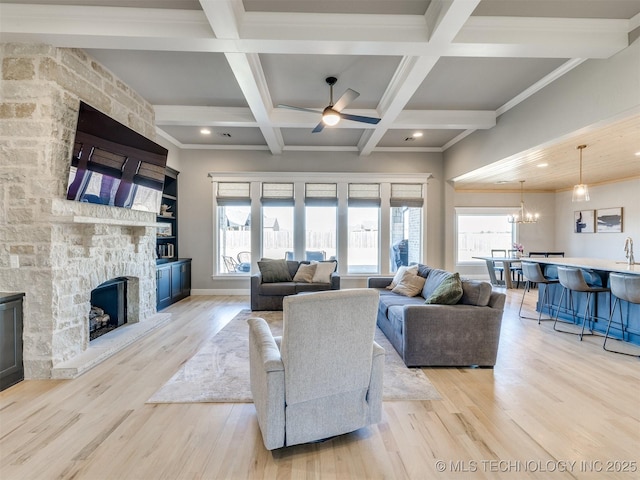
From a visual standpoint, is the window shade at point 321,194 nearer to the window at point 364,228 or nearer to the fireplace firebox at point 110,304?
the window at point 364,228

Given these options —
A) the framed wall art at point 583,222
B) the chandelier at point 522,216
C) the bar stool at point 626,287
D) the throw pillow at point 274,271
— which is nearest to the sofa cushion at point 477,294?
the bar stool at point 626,287

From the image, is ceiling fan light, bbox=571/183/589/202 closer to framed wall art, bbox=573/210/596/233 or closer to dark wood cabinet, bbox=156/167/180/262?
framed wall art, bbox=573/210/596/233

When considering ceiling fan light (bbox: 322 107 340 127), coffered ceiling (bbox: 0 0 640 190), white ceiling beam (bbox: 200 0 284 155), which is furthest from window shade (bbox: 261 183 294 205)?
ceiling fan light (bbox: 322 107 340 127)

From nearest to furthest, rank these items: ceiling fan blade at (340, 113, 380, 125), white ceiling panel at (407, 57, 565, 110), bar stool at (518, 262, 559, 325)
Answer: white ceiling panel at (407, 57, 565, 110) < ceiling fan blade at (340, 113, 380, 125) < bar stool at (518, 262, 559, 325)

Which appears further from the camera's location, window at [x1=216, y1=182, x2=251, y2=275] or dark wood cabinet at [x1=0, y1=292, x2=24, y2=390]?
window at [x1=216, y1=182, x2=251, y2=275]

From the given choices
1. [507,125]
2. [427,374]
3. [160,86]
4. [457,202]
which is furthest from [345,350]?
[457,202]

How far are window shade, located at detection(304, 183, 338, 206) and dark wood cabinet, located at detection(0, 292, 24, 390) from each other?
5003 mm

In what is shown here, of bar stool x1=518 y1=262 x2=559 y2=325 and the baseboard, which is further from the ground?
bar stool x1=518 y1=262 x2=559 y2=325

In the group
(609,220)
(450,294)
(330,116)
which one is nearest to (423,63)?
(330,116)

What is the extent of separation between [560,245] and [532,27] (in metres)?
7.81

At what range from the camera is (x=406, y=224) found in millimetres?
7176

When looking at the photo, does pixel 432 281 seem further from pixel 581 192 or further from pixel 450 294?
pixel 581 192

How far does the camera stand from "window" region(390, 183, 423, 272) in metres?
6.98

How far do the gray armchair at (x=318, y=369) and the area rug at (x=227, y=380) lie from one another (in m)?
0.76
